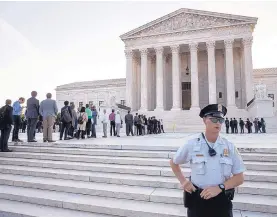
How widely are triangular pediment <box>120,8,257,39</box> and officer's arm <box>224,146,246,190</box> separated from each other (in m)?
31.9

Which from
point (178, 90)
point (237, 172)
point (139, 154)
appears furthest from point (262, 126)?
point (237, 172)

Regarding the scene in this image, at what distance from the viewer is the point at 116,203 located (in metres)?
4.32

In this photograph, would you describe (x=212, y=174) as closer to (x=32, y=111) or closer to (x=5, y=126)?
(x=5, y=126)

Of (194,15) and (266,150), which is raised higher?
(194,15)

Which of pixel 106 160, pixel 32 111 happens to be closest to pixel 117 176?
pixel 106 160

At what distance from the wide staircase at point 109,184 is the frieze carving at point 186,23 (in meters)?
28.6

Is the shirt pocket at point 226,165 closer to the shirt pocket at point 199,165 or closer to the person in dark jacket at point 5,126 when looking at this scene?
the shirt pocket at point 199,165

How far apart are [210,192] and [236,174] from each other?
1.04 feet

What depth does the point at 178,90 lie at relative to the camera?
3228cm

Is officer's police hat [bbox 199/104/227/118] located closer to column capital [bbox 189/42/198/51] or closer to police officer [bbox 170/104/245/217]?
police officer [bbox 170/104/245/217]

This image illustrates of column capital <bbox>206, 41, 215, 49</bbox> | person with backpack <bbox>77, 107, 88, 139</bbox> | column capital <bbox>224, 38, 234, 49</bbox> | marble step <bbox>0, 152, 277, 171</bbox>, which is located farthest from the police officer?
column capital <bbox>224, 38, 234, 49</bbox>

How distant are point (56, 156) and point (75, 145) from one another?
909 millimetres

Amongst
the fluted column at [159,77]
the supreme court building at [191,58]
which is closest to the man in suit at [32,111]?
the supreme court building at [191,58]

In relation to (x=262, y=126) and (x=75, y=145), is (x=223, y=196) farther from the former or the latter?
(x=262, y=126)
